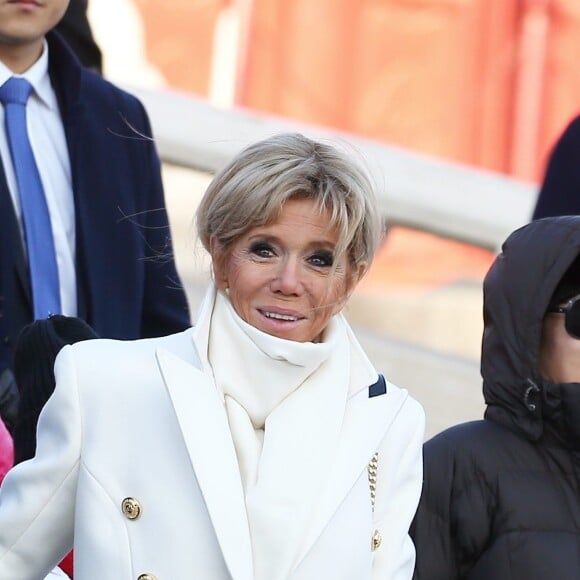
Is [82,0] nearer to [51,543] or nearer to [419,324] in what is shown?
[51,543]

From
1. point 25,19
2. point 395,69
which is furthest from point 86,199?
point 395,69

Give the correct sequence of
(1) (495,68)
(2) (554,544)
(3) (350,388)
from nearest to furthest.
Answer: (3) (350,388)
(2) (554,544)
(1) (495,68)

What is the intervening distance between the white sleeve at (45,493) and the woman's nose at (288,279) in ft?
1.28

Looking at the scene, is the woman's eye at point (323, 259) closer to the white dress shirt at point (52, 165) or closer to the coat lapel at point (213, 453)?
the coat lapel at point (213, 453)

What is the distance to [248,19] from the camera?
12219 mm

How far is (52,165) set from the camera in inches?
188

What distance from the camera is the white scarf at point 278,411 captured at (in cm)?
336

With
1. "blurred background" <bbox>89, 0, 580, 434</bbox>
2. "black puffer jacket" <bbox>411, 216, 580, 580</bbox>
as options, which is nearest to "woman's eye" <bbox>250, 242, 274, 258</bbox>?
"black puffer jacket" <bbox>411, 216, 580, 580</bbox>

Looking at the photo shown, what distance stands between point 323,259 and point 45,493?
650 mm

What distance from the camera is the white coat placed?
11.0 feet

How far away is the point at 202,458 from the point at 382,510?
0.37 m

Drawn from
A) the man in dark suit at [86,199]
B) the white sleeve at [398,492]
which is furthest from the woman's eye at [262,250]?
the man in dark suit at [86,199]

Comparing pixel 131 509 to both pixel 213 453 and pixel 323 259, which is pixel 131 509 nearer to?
pixel 213 453

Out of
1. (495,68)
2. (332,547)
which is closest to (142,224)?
(332,547)
